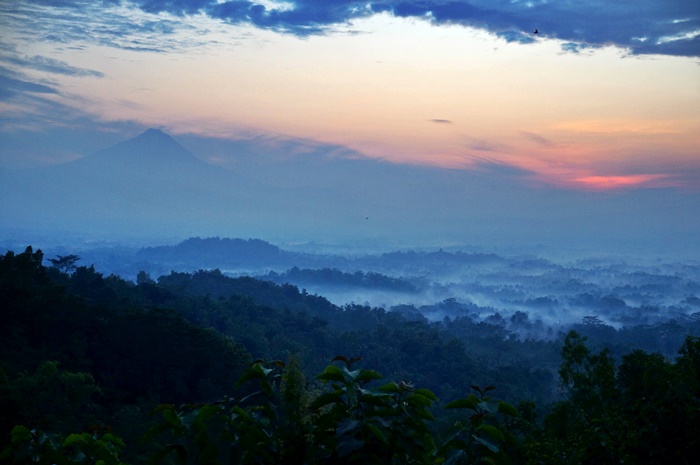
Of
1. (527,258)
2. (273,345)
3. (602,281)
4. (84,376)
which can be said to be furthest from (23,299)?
Answer: (527,258)

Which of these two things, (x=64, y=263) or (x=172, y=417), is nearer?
(x=172, y=417)

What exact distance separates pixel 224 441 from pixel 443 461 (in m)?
1.04

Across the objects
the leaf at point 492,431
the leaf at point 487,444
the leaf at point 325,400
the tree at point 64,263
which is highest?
the leaf at point 325,400

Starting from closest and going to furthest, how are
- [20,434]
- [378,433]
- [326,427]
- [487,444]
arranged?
[378,433], [487,444], [326,427], [20,434]

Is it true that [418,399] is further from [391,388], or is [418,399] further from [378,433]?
[378,433]

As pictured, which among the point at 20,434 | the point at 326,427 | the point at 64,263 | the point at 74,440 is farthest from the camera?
the point at 64,263

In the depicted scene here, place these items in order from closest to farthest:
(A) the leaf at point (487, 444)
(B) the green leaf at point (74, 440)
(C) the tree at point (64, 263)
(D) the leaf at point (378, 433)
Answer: (D) the leaf at point (378, 433) < (A) the leaf at point (487, 444) < (B) the green leaf at point (74, 440) < (C) the tree at point (64, 263)

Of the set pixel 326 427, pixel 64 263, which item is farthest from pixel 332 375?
pixel 64 263

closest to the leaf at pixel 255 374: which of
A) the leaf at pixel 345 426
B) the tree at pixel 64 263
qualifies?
the leaf at pixel 345 426

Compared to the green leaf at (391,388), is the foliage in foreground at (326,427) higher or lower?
lower

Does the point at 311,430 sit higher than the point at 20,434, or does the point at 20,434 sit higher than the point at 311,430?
the point at 311,430

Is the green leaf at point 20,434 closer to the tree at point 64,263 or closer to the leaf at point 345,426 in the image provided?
the leaf at point 345,426

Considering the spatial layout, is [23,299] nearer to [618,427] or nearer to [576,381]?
[576,381]

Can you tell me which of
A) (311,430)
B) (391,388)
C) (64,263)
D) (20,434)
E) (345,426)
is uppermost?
(391,388)
